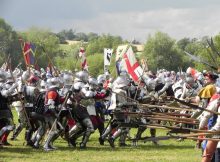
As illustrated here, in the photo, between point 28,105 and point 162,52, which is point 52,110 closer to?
point 28,105

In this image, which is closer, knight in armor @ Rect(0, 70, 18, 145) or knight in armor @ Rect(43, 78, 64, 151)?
knight in armor @ Rect(0, 70, 18, 145)

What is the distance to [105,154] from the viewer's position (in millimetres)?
14859

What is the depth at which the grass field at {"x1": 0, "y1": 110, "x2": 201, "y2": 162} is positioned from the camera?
13.9 metres

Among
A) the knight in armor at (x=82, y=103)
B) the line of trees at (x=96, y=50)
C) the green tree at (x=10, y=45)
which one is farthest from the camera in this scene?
the line of trees at (x=96, y=50)

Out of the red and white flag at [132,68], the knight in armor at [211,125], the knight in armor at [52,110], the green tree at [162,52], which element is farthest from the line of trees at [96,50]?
the knight in armor at [211,125]

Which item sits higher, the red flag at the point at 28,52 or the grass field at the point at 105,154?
the red flag at the point at 28,52

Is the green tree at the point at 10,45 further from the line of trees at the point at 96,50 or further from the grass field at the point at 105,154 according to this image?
the grass field at the point at 105,154

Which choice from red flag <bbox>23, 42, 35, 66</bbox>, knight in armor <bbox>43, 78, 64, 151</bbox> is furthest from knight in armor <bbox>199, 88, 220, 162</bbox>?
red flag <bbox>23, 42, 35, 66</bbox>

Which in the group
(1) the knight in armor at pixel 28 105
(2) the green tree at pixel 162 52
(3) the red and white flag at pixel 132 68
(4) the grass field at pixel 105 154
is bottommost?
(2) the green tree at pixel 162 52

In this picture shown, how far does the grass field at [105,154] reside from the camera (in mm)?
13875

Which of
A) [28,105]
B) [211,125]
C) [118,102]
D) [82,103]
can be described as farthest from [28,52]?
[211,125]

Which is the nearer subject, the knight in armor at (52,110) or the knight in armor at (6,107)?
the knight in armor at (6,107)

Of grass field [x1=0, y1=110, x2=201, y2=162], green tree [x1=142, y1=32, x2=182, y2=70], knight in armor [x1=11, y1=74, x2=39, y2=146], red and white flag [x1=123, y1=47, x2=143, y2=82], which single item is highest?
red and white flag [x1=123, y1=47, x2=143, y2=82]

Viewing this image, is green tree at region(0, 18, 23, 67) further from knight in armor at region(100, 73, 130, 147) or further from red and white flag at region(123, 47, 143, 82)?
knight in armor at region(100, 73, 130, 147)
